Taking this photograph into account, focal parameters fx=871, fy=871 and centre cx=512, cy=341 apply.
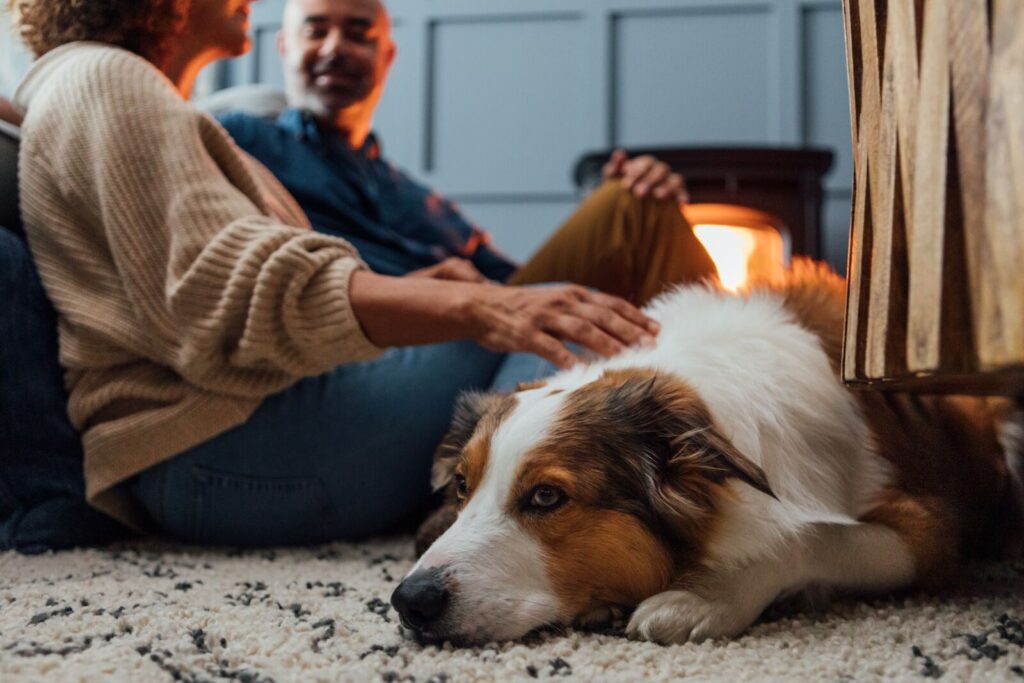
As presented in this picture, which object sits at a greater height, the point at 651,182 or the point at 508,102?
the point at 508,102

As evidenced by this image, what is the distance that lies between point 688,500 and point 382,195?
1.55m

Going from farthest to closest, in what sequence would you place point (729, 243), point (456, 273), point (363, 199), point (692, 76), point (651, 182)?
point (692, 76), point (729, 243), point (363, 199), point (651, 182), point (456, 273)

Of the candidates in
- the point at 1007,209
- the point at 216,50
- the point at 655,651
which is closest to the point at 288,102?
the point at 216,50

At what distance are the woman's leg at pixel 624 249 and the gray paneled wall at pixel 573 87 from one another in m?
1.87

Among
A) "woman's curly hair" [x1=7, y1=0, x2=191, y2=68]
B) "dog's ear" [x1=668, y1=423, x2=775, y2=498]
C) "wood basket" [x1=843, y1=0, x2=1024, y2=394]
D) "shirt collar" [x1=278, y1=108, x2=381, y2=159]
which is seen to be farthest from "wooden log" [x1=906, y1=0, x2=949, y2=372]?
"shirt collar" [x1=278, y1=108, x2=381, y2=159]

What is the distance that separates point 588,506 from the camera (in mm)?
1003

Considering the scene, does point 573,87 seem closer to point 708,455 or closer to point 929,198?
point 708,455

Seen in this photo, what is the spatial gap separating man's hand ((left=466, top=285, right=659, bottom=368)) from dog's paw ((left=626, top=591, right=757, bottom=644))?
37 cm

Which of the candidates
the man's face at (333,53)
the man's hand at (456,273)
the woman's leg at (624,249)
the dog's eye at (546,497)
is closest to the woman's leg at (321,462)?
the man's hand at (456,273)

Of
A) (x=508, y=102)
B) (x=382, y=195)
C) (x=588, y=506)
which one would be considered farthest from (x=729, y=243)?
(x=588, y=506)

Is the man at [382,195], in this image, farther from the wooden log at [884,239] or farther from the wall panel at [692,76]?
the wall panel at [692,76]

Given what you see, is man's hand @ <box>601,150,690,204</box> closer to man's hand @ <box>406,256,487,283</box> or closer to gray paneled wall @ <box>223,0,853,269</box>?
man's hand @ <box>406,256,487,283</box>

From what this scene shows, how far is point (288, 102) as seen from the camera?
8.69 feet

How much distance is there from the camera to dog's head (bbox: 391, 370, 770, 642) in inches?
38.2
